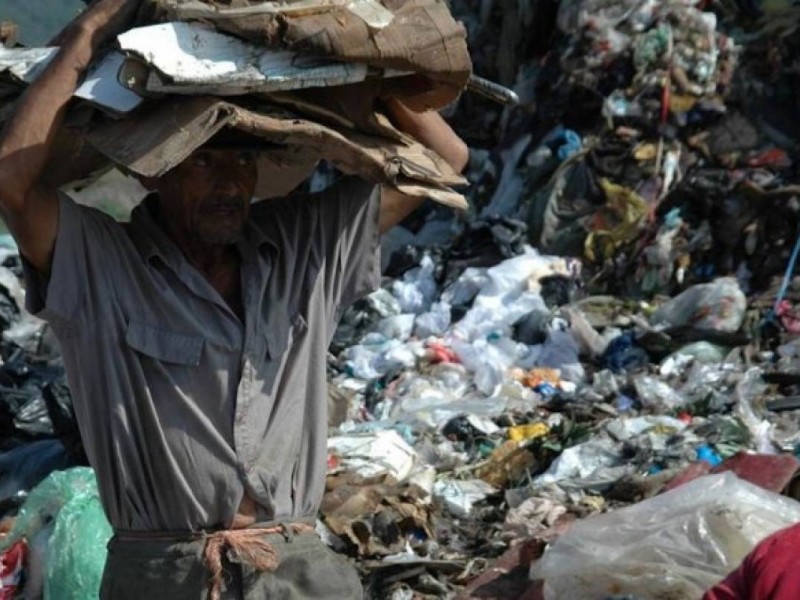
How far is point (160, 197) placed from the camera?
3117 mm

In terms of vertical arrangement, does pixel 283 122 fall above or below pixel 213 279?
above

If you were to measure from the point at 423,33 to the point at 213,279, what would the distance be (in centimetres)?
62

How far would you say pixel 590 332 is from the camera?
30.9 feet

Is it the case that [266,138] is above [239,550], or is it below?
above

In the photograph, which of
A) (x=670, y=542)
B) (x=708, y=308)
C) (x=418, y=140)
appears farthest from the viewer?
(x=708, y=308)

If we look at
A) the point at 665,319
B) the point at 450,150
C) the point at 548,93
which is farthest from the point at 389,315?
the point at 450,150

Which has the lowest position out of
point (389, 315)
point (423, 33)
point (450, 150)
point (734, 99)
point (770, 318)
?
point (389, 315)

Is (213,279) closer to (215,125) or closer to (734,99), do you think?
(215,125)

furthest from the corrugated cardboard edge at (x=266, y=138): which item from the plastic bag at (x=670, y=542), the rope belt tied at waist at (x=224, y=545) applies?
the plastic bag at (x=670, y=542)

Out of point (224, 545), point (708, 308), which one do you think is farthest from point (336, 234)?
point (708, 308)

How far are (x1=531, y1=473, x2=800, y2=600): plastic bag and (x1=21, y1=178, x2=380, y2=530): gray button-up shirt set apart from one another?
1753 millimetres

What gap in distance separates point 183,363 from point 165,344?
0.05m

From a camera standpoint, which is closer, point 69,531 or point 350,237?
point 350,237

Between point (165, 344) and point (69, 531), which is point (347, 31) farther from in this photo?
point (69, 531)
